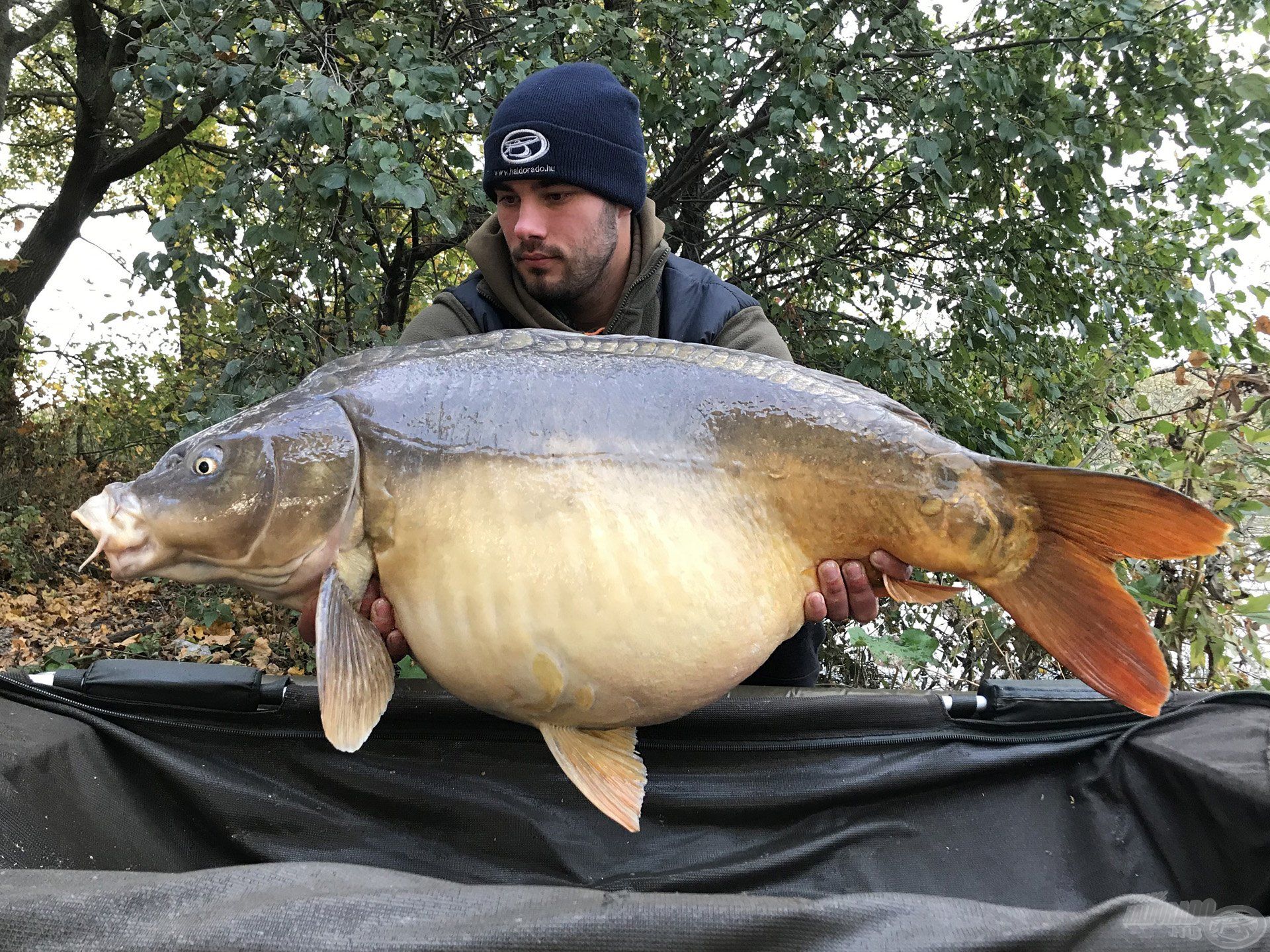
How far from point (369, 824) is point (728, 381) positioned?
841mm

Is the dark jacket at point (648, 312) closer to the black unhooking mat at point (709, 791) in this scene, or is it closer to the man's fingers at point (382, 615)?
the black unhooking mat at point (709, 791)

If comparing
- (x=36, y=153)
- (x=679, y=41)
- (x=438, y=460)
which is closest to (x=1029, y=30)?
(x=679, y=41)

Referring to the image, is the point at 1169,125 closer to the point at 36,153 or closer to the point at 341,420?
the point at 341,420

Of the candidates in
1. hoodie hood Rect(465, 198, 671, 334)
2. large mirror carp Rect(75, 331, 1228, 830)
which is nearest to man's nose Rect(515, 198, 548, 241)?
hoodie hood Rect(465, 198, 671, 334)

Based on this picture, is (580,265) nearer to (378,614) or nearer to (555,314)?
(555,314)

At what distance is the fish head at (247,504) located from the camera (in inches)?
39.1

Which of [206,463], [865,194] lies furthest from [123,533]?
[865,194]

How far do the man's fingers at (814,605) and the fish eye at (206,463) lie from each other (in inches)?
26.0

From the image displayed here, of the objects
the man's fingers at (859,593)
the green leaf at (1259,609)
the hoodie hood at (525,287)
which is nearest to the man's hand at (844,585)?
the man's fingers at (859,593)

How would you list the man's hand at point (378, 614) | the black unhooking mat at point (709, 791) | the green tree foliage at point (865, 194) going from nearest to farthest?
the man's hand at point (378, 614) < the black unhooking mat at point (709, 791) < the green tree foliage at point (865, 194)

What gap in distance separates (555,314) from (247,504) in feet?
2.99

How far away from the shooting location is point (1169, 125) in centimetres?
233

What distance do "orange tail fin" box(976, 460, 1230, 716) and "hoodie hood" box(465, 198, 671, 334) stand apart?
0.87 meters

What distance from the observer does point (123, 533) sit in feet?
3.23
